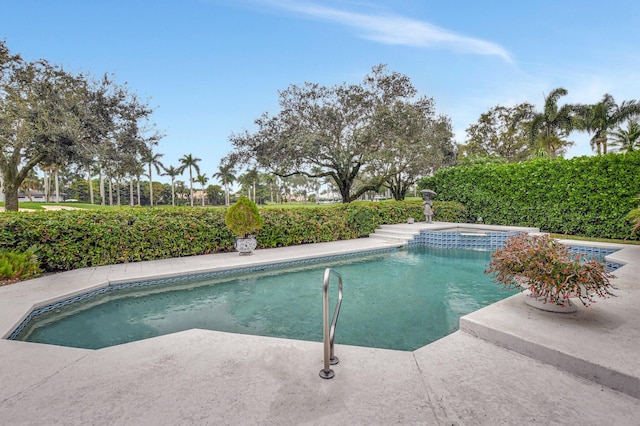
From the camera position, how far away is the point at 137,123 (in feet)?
43.0

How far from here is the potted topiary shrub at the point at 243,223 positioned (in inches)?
270

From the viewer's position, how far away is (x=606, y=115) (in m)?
22.2

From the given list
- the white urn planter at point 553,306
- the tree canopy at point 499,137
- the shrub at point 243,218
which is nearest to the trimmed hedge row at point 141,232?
the shrub at point 243,218

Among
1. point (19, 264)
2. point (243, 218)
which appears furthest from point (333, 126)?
point (19, 264)

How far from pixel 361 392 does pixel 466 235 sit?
8552mm

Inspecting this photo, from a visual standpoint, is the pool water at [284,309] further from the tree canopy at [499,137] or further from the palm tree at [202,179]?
the palm tree at [202,179]

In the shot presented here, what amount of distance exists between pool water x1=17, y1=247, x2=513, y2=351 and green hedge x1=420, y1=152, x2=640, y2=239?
Result: 6777 mm

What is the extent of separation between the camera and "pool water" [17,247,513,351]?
3.35 m

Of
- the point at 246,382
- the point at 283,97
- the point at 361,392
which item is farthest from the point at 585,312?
the point at 283,97

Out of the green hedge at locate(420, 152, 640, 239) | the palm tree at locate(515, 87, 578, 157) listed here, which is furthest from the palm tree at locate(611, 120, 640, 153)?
the green hedge at locate(420, 152, 640, 239)

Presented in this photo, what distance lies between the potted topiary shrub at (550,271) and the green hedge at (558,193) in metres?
8.53

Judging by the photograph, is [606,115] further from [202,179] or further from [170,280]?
[202,179]

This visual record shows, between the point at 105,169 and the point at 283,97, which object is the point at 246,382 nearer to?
the point at 105,169

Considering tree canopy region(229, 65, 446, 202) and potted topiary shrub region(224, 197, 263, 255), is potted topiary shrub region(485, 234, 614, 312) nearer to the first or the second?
potted topiary shrub region(224, 197, 263, 255)
